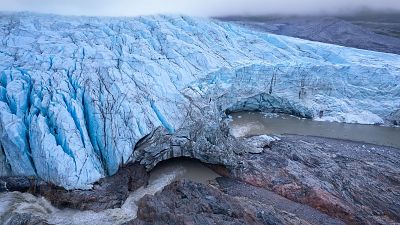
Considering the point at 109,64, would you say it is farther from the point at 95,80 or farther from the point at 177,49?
the point at 177,49

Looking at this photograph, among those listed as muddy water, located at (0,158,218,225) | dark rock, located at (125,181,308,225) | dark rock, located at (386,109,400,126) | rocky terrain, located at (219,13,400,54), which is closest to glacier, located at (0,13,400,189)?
dark rock, located at (386,109,400,126)

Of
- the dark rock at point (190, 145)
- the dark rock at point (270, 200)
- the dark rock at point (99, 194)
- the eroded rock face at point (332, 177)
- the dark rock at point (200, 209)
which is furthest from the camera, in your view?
the dark rock at point (190, 145)

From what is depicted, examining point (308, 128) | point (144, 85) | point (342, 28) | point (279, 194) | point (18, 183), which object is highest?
point (342, 28)

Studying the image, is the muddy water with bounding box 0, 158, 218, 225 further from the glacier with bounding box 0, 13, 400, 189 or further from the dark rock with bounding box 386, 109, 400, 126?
the dark rock with bounding box 386, 109, 400, 126

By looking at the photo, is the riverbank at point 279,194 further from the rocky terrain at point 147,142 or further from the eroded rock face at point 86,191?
the eroded rock face at point 86,191

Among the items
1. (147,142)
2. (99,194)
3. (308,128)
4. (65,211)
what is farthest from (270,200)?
(308,128)

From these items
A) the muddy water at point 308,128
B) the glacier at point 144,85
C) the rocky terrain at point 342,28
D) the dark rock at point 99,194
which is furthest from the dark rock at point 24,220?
the rocky terrain at point 342,28

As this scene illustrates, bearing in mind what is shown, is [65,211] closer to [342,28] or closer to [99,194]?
[99,194]
